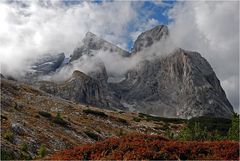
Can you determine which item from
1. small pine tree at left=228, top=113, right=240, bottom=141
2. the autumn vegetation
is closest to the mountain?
the autumn vegetation

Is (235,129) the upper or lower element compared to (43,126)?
upper

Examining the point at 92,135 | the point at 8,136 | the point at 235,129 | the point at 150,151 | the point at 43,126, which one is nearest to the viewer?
the point at 150,151

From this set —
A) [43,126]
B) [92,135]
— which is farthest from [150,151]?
[92,135]

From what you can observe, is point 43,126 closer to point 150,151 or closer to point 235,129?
point 235,129

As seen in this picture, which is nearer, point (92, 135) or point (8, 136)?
point (8, 136)

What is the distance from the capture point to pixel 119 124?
79.1 m

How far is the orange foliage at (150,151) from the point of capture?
682 inches

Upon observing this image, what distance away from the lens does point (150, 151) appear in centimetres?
1744

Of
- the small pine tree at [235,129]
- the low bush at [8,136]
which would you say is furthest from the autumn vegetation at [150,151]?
the small pine tree at [235,129]

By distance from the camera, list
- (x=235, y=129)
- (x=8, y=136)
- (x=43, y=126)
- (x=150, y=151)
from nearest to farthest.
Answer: (x=150, y=151), (x=8, y=136), (x=43, y=126), (x=235, y=129)

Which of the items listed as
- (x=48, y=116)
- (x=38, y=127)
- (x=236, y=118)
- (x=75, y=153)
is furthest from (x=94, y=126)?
(x=75, y=153)

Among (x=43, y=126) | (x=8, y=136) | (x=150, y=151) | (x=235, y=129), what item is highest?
(x=150, y=151)

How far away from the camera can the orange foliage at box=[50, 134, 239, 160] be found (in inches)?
682

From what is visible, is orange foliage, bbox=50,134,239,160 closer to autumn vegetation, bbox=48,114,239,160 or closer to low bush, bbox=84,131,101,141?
autumn vegetation, bbox=48,114,239,160
